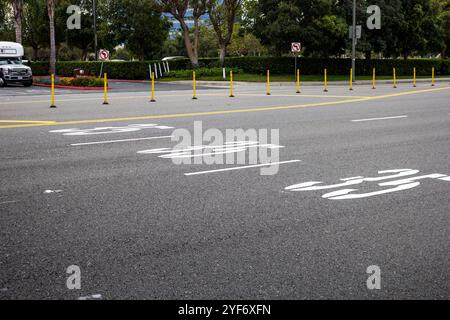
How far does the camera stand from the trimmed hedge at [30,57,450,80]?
51.8 meters

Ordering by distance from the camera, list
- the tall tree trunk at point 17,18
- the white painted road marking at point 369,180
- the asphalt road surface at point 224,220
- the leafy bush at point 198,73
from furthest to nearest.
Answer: the leafy bush at point 198,73, the tall tree trunk at point 17,18, the white painted road marking at point 369,180, the asphalt road surface at point 224,220

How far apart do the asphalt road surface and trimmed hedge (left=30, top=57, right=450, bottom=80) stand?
40081 mm

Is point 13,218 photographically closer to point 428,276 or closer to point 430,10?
point 428,276

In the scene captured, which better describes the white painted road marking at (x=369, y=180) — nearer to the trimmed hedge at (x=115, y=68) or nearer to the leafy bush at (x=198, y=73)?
the leafy bush at (x=198, y=73)

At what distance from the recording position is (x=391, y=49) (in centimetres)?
5519

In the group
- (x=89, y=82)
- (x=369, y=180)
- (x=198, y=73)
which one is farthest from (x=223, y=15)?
(x=369, y=180)

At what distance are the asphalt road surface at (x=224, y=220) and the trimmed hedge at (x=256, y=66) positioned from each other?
40.1 metres

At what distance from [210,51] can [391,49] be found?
157ft

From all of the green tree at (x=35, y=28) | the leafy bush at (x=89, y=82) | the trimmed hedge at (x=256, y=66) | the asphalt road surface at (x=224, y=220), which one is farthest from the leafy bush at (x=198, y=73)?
the asphalt road surface at (x=224, y=220)

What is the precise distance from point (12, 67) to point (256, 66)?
21322 millimetres

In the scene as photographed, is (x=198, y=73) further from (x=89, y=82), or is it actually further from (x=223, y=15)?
(x=89, y=82)

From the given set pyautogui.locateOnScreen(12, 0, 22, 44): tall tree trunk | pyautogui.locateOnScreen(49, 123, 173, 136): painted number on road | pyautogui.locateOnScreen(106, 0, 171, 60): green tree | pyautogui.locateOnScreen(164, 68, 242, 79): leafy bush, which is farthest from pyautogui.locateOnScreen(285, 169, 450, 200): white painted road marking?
pyautogui.locateOnScreen(106, 0, 171, 60): green tree

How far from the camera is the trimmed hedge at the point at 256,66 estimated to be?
5181cm

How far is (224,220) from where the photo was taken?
6254 millimetres
